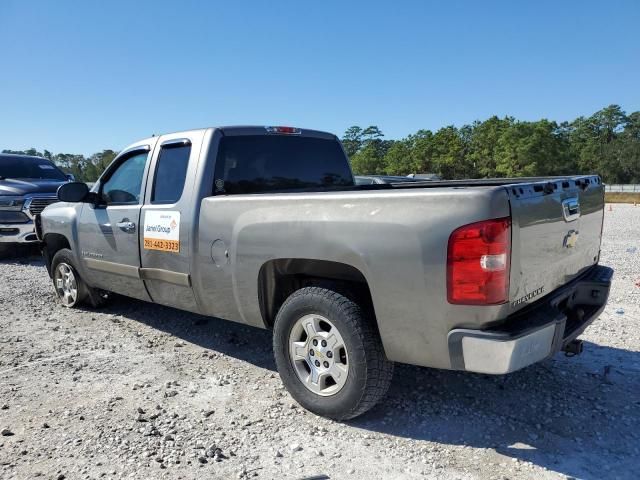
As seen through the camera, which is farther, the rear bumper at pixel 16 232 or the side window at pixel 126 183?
the rear bumper at pixel 16 232

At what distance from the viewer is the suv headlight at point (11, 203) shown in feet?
30.7

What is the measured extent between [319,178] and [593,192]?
7.49 feet

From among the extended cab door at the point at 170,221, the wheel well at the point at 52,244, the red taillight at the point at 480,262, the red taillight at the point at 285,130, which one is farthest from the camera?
the wheel well at the point at 52,244

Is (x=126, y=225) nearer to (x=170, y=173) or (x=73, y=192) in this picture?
(x=170, y=173)

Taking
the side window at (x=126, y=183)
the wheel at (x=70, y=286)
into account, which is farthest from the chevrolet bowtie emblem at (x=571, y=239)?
the wheel at (x=70, y=286)

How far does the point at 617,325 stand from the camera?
196 inches

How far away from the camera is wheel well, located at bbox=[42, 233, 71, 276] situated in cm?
589

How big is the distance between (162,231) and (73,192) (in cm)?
142

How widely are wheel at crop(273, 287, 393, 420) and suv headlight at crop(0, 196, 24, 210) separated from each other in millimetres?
8174

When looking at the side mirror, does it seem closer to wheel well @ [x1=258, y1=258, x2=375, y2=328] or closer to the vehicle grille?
wheel well @ [x1=258, y1=258, x2=375, y2=328]

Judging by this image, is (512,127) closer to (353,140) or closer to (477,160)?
(477,160)

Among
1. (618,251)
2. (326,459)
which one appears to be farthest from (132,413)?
(618,251)

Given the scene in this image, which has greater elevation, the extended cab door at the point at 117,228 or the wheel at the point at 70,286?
the extended cab door at the point at 117,228

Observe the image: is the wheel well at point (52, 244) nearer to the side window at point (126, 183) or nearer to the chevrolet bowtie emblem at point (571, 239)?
the side window at point (126, 183)
